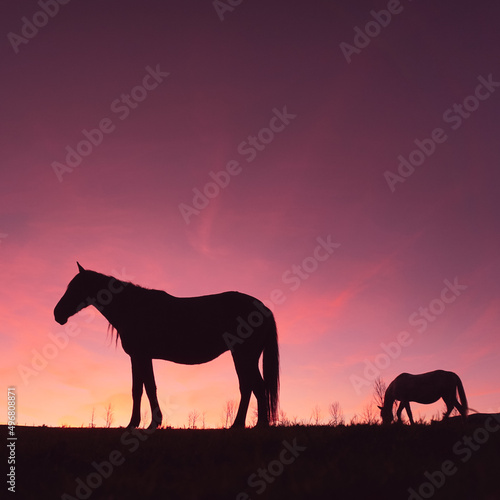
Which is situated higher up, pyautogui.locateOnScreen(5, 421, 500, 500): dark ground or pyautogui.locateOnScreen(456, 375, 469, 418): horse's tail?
pyautogui.locateOnScreen(456, 375, 469, 418): horse's tail

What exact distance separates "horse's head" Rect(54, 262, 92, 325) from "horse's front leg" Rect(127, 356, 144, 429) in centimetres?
190

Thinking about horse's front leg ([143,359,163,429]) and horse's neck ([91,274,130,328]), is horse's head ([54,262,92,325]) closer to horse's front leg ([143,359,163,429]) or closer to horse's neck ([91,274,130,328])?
horse's neck ([91,274,130,328])

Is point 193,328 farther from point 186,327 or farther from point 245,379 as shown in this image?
point 245,379

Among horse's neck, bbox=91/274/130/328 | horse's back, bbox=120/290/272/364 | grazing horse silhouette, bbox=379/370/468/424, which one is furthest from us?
grazing horse silhouette, bbox=379/370/468/424

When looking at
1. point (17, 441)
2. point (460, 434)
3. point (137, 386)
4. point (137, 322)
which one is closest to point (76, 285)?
point (137, 322)

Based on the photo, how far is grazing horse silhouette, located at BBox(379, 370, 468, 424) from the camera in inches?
850

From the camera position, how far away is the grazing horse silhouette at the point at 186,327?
1009 cm

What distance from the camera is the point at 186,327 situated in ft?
34.3

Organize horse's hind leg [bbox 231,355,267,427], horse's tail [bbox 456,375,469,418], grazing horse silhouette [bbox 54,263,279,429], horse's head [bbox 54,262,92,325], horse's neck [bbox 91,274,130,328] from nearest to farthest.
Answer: horse's hind leg [bbox 231,355,267,427] → grazing horse silhouette [bbox 54,263,279,429] → horse's neck [bbox 91,274,130,328] → horse's head [bbox 54,262,92,325] → horse's tail [bbox 456,375,469,418]

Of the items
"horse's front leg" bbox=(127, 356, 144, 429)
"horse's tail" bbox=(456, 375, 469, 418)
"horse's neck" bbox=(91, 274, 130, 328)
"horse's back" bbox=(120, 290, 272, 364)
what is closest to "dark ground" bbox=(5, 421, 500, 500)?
"horse's front leg" bbox=(127, 356, 144, 429)

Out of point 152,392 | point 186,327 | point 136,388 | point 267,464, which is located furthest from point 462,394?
point 267,464

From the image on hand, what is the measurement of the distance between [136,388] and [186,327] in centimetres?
160

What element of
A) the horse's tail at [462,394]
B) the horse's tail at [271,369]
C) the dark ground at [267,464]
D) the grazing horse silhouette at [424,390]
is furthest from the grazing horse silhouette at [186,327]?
the horse's tail at [462,394]

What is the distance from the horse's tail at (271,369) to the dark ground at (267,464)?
3293 mm
